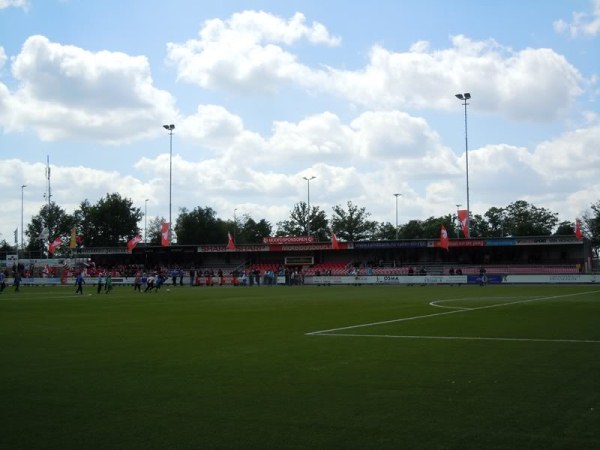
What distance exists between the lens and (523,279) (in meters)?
57.0

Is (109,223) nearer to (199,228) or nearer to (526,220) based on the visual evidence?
(199,228)

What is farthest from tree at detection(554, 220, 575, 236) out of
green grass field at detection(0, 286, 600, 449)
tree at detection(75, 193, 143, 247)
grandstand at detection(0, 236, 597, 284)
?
green grass field at detection(0, 286, 600, 449)

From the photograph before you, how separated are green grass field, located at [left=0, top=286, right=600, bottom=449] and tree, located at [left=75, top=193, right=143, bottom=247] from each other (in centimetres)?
11048

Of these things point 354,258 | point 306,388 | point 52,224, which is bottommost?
point 306,388

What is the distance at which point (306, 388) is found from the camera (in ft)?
29.5

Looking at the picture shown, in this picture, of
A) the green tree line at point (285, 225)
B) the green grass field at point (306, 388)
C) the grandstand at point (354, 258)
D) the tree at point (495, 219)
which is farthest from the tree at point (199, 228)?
the green grass field at point (306, 388)

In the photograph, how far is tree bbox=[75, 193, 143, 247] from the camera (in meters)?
124

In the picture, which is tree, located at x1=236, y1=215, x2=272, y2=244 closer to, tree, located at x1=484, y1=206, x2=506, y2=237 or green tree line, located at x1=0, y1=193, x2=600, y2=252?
green tree line, located at x1=0, y1=193, x2=600, y2=252

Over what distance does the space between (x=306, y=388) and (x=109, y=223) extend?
4744 inches

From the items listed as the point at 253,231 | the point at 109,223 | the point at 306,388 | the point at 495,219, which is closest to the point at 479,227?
the point at 495,219

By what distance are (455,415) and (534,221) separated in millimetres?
129144

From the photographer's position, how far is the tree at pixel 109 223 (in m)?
124

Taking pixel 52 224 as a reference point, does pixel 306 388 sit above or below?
below

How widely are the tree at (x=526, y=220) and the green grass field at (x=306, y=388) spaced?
375ft
